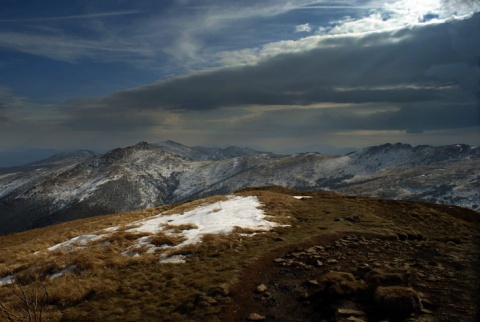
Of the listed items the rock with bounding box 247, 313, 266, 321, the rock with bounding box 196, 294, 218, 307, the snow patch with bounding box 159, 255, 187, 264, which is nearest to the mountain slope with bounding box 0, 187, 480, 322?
the rock with bounding box 196, 294, 218, 307

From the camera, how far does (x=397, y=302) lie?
12523mm

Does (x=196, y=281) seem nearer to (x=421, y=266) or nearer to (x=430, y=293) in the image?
(x=430, y=293)

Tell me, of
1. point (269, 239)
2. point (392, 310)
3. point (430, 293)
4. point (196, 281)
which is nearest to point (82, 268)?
point (196, 281)

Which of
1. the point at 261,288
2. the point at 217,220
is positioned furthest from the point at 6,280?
the point at 261,288

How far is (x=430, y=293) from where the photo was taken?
14.1 m

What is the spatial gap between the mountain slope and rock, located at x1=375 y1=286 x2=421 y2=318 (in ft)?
0.66

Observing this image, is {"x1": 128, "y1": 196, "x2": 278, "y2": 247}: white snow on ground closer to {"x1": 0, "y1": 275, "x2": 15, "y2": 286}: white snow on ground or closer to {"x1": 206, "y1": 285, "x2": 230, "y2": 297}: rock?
{"x1": 206, "y1": 285, "x2": 230, "y2": 297}: rock

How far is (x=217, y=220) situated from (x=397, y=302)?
2148cm

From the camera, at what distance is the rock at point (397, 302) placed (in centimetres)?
1234

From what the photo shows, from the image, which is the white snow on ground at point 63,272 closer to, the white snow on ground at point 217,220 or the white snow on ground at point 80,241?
the white snow on ground at point 80,241

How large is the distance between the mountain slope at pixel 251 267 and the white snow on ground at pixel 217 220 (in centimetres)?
20

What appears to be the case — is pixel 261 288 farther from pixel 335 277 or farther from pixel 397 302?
pixel 397 302

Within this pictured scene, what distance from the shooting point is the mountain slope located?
1389 centimetres

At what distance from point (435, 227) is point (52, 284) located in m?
32.6
